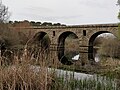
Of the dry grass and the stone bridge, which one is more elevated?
the stone bridge

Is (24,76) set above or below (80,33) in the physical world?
below

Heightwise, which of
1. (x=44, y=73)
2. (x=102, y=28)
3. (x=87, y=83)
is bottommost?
(x=87, y=83)

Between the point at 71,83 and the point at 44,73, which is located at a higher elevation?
the point at 44,73

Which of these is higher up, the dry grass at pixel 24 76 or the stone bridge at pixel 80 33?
the stone bridge at pixel 80 33

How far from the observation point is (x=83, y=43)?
114 feet

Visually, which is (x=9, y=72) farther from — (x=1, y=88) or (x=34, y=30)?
(x=34, y=30)

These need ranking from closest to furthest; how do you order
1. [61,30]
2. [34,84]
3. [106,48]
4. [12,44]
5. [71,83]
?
[34,84] → [71,83] → [12,44] → [106,48] → [61,30]

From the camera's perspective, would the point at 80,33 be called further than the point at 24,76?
Yes

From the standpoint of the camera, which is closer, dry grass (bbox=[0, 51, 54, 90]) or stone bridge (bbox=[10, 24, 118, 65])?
dry grass (bbox=[0, 51, 54, 90])

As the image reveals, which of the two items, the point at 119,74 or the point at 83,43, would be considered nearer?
the point at 119,74

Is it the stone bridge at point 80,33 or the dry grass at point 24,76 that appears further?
the stone bridge at point 80,33

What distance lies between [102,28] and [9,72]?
26460 millimetres

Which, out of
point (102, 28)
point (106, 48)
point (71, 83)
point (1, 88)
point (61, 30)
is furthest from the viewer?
point (61, 30)

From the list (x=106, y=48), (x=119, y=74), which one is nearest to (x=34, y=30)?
(x=106, y=48)
